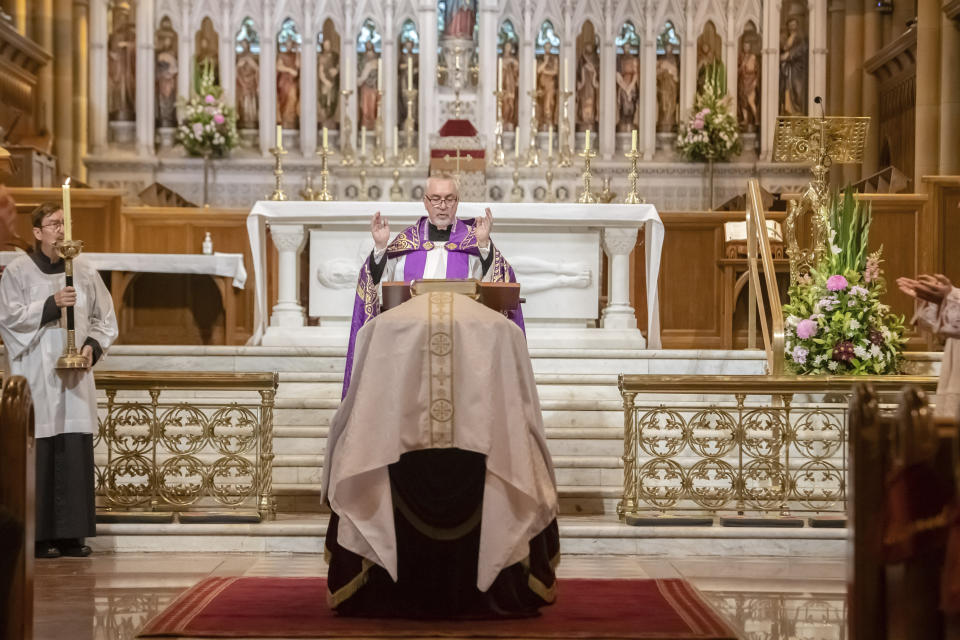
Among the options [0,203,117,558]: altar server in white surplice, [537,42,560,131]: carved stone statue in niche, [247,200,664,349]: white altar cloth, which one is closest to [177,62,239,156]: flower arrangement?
[537,42,560,131]: carved stone statue in niche

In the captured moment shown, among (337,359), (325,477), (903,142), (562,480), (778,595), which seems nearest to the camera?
(325,477)

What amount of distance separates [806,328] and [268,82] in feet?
32.4

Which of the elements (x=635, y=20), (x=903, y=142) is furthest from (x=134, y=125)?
Answer: (x=903, y=142)

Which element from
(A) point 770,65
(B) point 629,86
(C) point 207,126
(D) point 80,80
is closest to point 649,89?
(B) point 629,86

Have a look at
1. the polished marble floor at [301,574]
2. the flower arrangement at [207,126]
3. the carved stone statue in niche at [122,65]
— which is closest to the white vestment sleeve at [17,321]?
the polished marble floor at [301,574]

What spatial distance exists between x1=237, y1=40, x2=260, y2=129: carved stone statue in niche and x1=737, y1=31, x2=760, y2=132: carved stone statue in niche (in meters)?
6.24

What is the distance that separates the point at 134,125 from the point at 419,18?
13.0 feet

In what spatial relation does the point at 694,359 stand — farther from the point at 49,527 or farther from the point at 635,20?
the point at 635,20

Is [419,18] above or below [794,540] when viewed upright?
above

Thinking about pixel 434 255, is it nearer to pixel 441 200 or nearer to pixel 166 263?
pixel 441 200

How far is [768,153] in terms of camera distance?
16.5 metres

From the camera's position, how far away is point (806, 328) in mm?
8555

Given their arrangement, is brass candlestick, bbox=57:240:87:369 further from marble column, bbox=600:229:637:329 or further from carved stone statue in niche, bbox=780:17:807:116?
carved stone statue in niche, bbox=780:17:807:116

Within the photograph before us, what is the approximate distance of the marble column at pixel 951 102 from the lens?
14539mm
